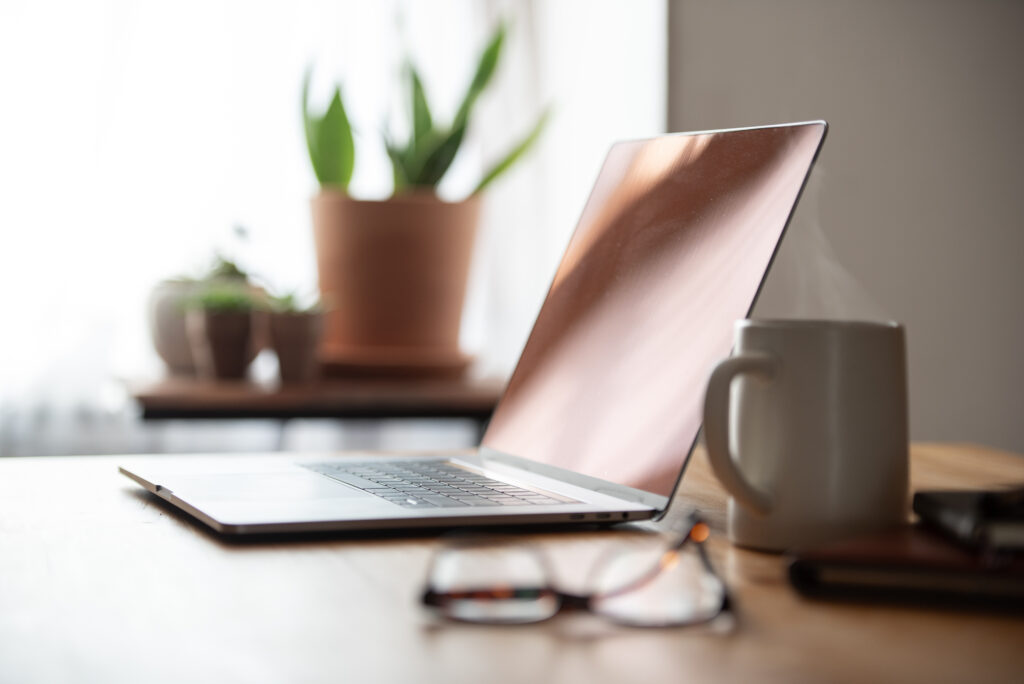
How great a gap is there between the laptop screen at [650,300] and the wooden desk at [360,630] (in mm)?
113

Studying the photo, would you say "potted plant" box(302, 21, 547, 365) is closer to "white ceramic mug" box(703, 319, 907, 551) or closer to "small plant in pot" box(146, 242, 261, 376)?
"small plant in pot" box(146, 242, 261, 376)

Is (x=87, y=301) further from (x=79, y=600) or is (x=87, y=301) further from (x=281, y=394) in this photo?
(x=79, y=600)

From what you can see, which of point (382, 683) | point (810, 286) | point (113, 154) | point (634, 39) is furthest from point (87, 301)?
point (382, 683)

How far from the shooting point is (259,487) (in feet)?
2.23

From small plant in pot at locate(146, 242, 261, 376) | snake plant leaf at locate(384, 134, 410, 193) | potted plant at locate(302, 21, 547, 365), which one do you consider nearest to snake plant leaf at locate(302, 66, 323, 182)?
potted plant at locate(302, 21, 547, 365)

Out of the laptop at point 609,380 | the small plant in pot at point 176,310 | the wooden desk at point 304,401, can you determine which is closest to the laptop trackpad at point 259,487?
the laptop at point 609,380

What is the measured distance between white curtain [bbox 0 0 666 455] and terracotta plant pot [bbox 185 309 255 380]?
0.23 meters

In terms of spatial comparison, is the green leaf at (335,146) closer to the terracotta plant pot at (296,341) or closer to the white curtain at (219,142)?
the white curtain at (219,142)

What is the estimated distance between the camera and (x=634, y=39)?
183cm

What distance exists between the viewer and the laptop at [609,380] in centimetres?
62

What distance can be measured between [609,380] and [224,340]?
1034 mm

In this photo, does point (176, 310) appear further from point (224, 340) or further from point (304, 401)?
point (304, 401)

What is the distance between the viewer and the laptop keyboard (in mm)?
634

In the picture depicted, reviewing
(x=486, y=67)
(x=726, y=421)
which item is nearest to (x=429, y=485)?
(x=726, y=421)
